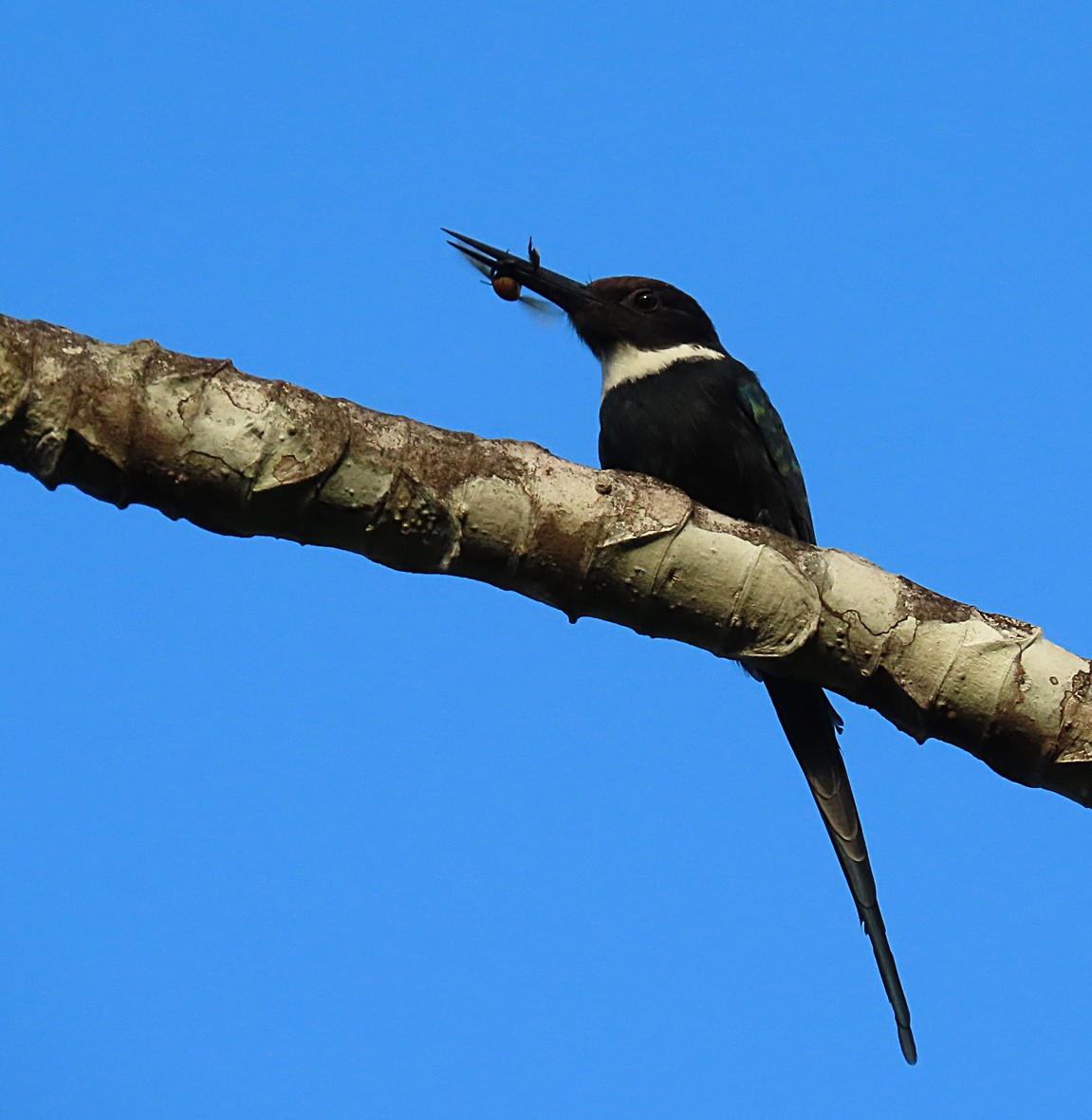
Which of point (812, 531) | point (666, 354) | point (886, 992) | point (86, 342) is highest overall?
point (666, 354)

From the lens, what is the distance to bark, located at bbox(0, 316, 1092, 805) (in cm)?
229

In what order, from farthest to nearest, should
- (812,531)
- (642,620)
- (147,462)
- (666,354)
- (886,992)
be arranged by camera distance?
(666,354) → (812,531) → (886,992) → (642,620) → (147,462)

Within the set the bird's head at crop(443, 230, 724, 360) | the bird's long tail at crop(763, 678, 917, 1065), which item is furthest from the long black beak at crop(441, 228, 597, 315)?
the bird's long tail at crop(763, 678, 917, 1065)

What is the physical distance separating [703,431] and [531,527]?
190 centimetres

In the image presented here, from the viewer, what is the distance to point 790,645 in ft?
8.68

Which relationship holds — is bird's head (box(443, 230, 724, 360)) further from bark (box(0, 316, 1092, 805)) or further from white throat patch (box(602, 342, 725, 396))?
bark (box(0, 316, 1092, 805))

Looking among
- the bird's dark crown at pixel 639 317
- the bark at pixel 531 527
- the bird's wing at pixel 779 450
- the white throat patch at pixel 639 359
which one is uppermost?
the bird's dark crown at pixel 639 317

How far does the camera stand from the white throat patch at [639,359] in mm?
4820

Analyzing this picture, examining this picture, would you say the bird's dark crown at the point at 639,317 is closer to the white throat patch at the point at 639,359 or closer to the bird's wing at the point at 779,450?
the white throat patch at the point at 639,359

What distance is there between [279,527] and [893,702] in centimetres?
118

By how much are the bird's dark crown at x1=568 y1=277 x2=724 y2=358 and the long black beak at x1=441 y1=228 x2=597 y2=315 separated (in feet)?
0.08

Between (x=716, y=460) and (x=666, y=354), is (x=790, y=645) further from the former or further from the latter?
(x=666, y=354)

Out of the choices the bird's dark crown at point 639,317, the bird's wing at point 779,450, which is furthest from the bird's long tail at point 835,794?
the bird's dark crown at point 639,317

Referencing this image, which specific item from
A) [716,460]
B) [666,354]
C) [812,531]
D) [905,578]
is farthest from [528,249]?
[905,578]
